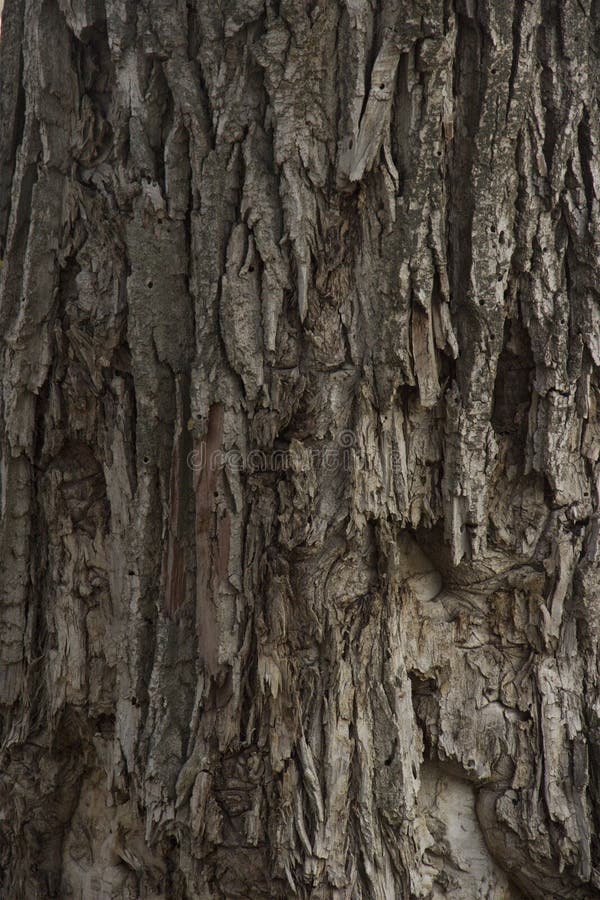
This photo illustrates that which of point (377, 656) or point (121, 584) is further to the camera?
point (121, 584)

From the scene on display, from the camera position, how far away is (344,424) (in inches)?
85.4

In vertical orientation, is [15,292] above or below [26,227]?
below

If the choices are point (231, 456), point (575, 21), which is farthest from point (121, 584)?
point (575, 21)

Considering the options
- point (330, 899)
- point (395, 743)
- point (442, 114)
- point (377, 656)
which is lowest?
point (330, 899)

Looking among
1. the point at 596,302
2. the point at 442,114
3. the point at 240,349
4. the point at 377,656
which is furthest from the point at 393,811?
the point at 442,114

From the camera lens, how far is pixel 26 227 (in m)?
2.46

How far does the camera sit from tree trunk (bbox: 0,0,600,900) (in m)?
2.14

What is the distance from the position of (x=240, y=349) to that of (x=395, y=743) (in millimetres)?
1017

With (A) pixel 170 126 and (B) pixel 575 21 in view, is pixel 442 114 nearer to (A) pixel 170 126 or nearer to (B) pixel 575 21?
(B) pixel 575 21

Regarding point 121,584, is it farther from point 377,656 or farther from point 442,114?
point 442,114

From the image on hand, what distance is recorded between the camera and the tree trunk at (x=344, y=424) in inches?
84.1

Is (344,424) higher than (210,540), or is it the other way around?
(344,424)

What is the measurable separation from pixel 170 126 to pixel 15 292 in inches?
24.6

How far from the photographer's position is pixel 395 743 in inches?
85.1
